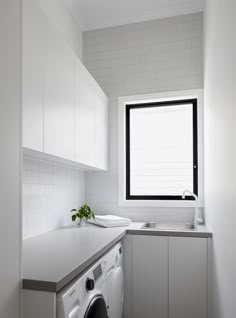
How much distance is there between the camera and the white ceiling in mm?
2775

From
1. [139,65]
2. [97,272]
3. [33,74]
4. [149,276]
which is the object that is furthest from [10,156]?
[139,65]

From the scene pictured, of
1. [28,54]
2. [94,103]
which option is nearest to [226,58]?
[28,54]

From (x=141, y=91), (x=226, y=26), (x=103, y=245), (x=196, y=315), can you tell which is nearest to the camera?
(x=226, y=26)

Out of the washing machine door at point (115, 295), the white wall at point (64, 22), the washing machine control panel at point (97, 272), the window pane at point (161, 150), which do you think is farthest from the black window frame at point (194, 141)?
the washing machine control panel at point (97, 272)

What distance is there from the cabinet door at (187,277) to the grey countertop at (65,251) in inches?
3.6

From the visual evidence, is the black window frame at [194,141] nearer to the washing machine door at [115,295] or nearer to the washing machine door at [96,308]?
the washing machine door at [115,295]

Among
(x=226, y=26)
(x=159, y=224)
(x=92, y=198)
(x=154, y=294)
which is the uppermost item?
(x=226, y=26)

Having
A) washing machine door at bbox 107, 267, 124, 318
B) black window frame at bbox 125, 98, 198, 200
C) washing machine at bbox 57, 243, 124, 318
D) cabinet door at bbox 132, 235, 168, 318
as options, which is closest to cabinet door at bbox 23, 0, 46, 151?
washing machine at bbox 57, 243, 124, 318

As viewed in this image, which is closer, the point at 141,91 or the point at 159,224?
the point at 159,224

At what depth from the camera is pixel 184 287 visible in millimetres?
2229

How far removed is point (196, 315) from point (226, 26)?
6.82 feet

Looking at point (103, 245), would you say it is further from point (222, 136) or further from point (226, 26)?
point (226, 26)

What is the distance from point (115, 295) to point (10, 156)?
1.34 m

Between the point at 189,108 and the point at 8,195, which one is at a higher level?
the point at 189,108
